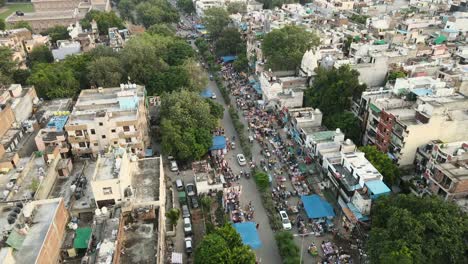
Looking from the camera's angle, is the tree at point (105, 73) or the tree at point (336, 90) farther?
the tree at point (105, 73)

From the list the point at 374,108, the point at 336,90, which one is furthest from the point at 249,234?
the point at 336,90

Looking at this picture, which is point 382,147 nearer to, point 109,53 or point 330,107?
point 330,107

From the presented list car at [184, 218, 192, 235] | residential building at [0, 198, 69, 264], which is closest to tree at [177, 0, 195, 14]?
car at [184, 218, 192, 235]

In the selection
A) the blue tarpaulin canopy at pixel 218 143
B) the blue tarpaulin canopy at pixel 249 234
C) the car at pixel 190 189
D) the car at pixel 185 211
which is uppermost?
the blue tarpaulin canopy at pixel 218 143

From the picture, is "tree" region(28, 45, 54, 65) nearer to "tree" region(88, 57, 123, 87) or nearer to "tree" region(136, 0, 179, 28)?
"tree" region(88, 57, 123, 87)

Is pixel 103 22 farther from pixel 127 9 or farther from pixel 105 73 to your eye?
pixel 105 73

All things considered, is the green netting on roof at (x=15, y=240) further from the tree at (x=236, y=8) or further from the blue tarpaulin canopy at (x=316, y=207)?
the tree at (x=236, y=8)

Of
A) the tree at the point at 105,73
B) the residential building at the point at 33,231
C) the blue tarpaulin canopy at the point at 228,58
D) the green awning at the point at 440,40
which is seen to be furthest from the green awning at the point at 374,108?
the blue tarpaulin canopy at the point at 228,58
